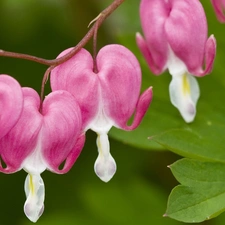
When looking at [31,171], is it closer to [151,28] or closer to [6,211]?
[151,28]

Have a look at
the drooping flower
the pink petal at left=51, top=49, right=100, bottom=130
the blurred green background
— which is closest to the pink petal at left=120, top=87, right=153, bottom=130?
the drooping flower

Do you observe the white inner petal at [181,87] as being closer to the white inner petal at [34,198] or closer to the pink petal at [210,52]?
the pink petal at [210,52]

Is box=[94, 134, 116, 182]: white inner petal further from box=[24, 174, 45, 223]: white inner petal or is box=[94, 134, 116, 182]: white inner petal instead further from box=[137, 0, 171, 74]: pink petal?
box=[137, 0, 171, 74]: pink petal

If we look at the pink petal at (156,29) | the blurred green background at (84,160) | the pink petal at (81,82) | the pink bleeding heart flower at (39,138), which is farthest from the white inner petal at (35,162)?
the blurred green background at (84,160)

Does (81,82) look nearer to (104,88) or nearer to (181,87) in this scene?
(104,88)

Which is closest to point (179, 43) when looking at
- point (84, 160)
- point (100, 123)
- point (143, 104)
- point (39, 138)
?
point (143, 104)
